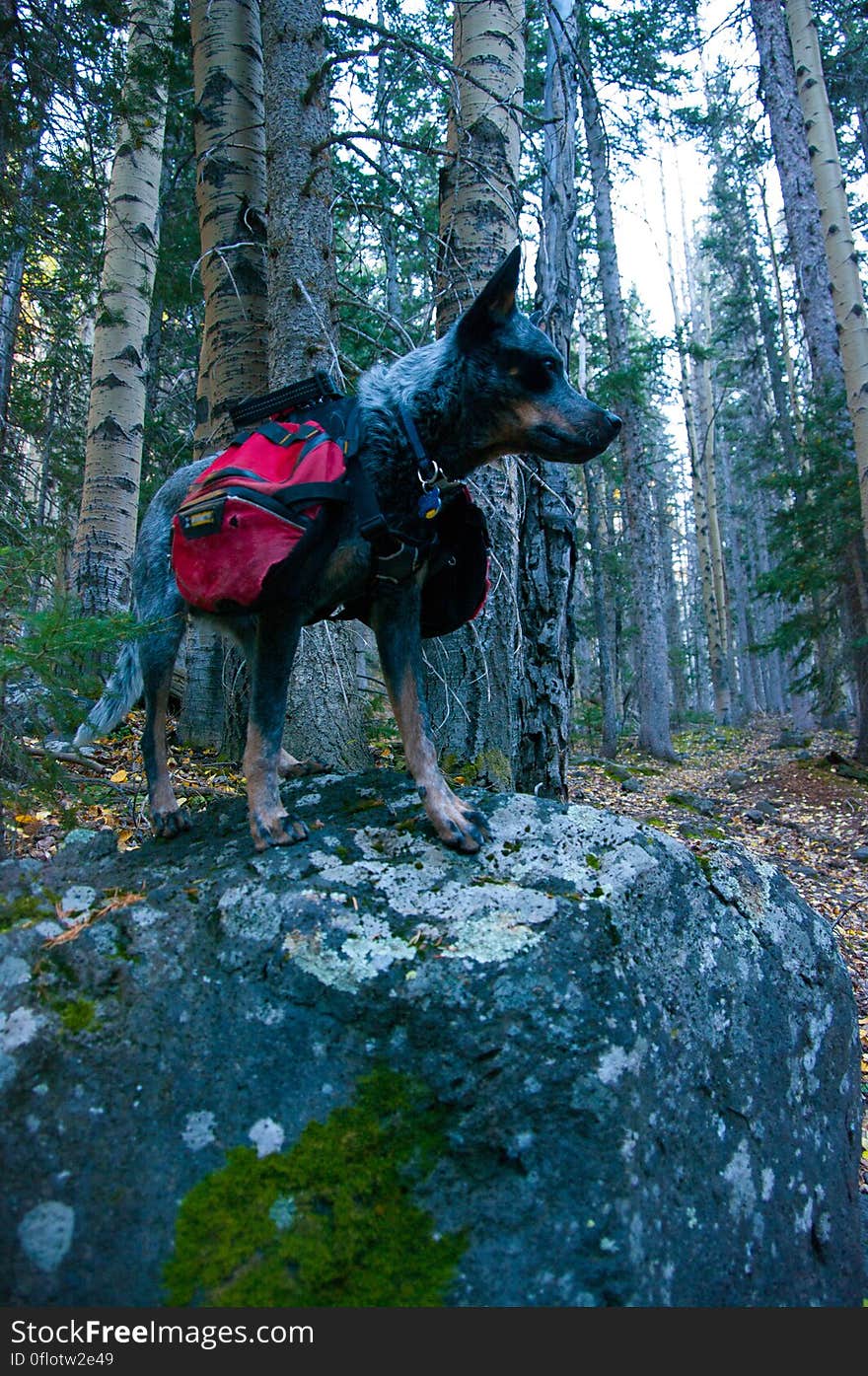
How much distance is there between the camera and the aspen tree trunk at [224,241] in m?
5.84

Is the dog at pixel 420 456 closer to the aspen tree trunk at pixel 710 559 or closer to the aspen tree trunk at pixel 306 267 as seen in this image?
the aspen tree trunk at pixel 306 267

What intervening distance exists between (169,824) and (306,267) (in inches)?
133

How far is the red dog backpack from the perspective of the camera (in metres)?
2.66

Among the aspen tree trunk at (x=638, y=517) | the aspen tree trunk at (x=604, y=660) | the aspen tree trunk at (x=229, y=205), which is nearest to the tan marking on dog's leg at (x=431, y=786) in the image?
the aspen tree trunk at (x=229, y=205)

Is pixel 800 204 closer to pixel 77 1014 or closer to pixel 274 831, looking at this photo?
pixel 274 831

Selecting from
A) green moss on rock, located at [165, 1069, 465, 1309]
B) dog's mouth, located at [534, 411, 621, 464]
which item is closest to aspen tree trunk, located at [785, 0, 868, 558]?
dog's mouth, located at [534, 411, 621, 464]

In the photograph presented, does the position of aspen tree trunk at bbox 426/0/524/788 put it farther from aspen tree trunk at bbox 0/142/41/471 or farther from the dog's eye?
aspen tree trunk at bbox 0/142/41/471

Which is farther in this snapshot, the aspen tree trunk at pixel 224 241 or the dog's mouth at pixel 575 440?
the aspen tree trunk at pixel 224 241

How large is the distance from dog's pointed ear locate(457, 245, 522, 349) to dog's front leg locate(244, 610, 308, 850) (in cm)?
122

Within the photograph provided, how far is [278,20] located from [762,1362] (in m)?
6.70

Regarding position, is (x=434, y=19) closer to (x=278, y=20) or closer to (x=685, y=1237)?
(x=278, y=20)

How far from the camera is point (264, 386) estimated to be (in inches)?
229

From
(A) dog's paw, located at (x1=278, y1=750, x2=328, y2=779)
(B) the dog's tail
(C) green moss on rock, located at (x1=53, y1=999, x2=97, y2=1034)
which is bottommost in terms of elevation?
(C) green moss on rock, located at (x1=53, y1=999, x2=97, y2=1034)

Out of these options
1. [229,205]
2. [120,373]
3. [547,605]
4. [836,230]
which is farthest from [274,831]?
[836,230]
